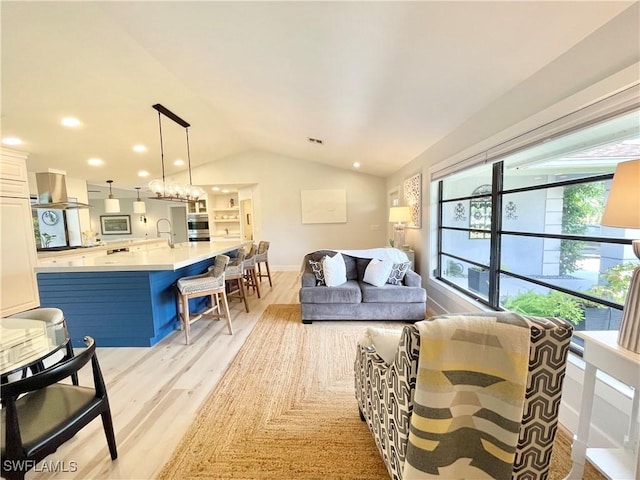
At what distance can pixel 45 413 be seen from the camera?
1.26 m

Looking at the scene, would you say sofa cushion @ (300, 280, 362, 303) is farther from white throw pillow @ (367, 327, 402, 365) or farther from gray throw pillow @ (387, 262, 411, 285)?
white throw pillow @ (367, 327, 402, 365)

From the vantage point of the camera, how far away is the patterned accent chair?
96cm

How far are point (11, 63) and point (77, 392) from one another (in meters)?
3.01

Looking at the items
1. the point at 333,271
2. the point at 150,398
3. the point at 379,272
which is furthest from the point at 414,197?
the point at 150,398

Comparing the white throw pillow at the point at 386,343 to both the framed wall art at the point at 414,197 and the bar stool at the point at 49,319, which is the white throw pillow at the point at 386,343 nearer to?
the bar stool at the point at 49,319

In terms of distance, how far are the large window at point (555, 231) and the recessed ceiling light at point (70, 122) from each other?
4.85m

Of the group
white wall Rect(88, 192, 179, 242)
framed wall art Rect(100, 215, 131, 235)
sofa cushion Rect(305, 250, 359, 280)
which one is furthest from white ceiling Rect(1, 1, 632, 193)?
framed wall art Rect(100, 215, 131, 235)

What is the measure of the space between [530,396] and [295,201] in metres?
6.14

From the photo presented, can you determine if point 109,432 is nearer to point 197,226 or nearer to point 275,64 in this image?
point 275,64

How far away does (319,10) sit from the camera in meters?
1.67

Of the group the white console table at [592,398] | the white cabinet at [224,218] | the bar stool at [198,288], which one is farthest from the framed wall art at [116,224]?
the white console table at [592,398]

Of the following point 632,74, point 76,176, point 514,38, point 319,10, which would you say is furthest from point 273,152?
point 632,74

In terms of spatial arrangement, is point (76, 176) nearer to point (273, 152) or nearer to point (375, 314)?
point (273, 152)

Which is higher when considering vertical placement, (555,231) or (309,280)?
(555,231)
